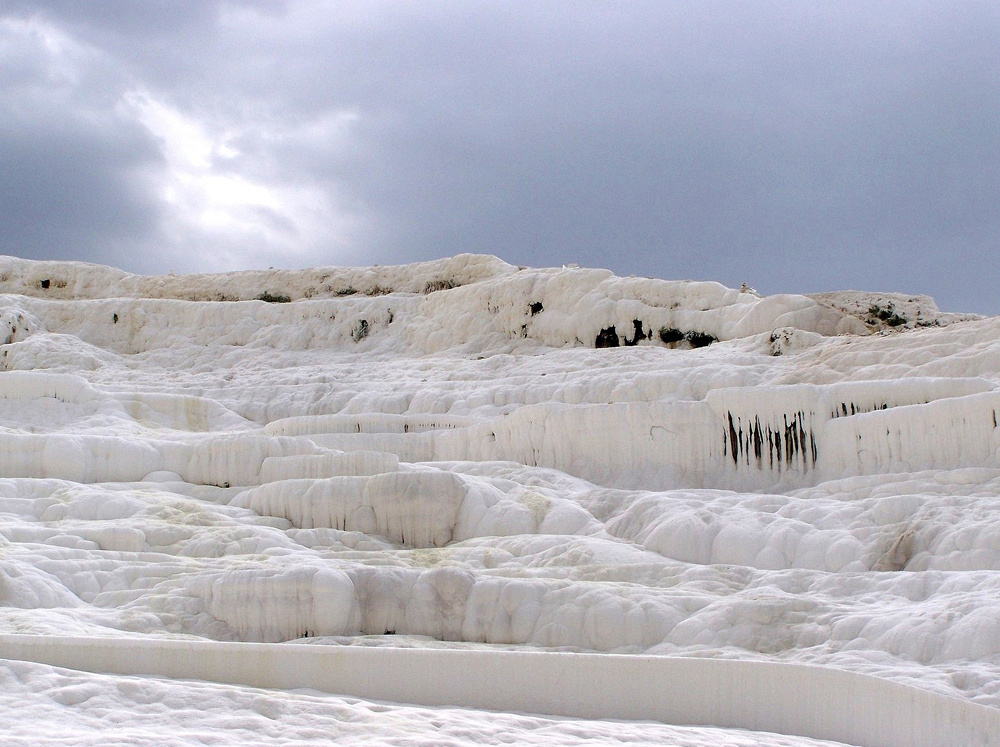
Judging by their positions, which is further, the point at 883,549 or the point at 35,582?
the point at 883,549

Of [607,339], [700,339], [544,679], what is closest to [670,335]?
[700,339]

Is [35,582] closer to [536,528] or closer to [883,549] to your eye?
[536,528]

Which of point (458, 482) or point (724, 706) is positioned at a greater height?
point (458, 482)

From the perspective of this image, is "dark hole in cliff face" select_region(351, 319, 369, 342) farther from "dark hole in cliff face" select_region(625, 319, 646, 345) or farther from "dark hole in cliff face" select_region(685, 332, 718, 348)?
"dark hole in cliff face" select_region(685, 332, 718, 348)

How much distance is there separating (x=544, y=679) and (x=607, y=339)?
19519 millimetres

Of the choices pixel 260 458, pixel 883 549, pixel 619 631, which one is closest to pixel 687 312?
pixel 260 458

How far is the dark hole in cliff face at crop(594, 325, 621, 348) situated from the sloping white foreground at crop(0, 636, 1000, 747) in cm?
1912

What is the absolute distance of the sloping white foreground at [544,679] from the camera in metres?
8.13

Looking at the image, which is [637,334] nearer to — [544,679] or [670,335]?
[670,335]

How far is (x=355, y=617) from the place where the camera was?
37.9 ft

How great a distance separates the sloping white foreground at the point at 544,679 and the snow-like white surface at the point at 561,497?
16.2 inches

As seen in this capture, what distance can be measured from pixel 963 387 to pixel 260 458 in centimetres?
1041

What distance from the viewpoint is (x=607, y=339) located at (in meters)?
27.5

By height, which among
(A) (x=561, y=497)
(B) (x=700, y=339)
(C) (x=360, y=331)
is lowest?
(A) (x=561, y=497)
